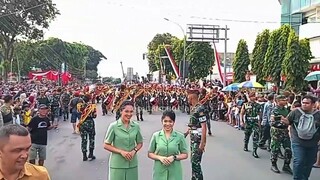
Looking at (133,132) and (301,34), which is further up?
(301,34)

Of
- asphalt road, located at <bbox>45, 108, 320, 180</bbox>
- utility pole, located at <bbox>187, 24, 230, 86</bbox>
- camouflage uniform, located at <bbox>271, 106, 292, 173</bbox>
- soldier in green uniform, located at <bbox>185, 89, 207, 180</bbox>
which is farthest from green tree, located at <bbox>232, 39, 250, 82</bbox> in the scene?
soldier in green uniform, located at <bbox>185, 89, 207, 180</bbox>

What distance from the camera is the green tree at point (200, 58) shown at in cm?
5138

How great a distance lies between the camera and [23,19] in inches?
1507

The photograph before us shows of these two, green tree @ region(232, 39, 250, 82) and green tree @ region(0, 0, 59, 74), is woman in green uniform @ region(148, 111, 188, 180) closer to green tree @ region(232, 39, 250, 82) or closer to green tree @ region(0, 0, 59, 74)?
green tree @ region(232, 39, 250, 82)

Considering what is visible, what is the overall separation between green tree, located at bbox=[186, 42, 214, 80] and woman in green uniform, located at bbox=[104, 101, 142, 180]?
45.7 m

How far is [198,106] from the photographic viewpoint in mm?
7102

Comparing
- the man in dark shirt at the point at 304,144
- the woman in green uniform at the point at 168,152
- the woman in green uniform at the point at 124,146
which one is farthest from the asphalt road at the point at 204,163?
the woman in green uniform at the point at 168,152

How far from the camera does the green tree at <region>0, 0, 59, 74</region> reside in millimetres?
36562

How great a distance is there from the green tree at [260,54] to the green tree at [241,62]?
3876mm

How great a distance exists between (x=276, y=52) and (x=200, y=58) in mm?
25219

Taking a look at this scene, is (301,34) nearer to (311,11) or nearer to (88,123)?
(311,11)

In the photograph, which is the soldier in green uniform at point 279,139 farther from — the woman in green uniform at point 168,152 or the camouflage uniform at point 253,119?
the woman in green uniform at point 168,152

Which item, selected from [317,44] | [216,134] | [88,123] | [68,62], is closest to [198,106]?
[88,123]

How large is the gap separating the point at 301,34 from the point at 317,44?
3.33 metres
